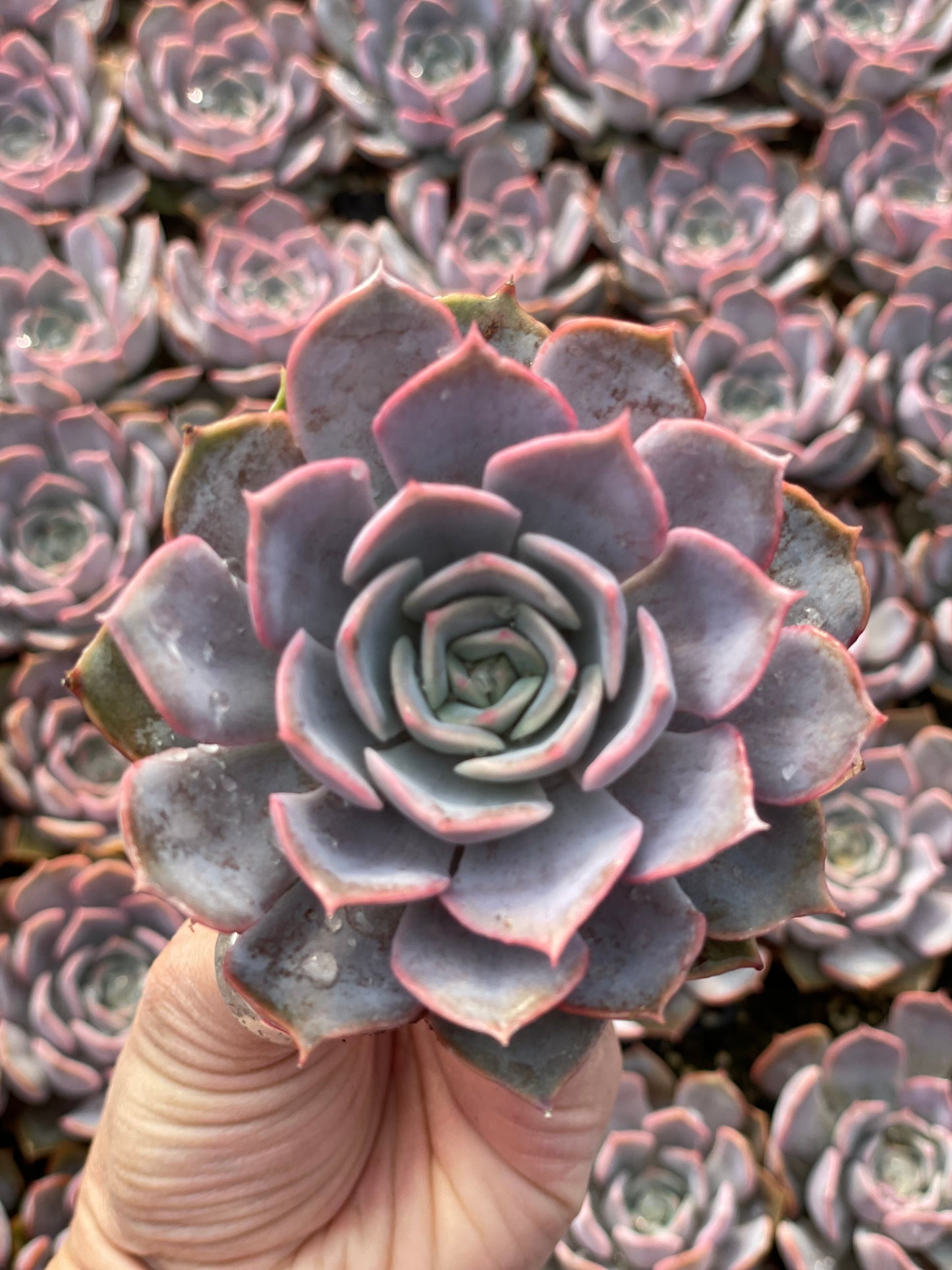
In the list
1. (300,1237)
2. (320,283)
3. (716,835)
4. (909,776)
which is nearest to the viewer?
(716,835)

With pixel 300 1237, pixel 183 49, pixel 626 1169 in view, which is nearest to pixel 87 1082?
pixel 300 1237

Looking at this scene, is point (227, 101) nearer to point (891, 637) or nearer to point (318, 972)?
point (891, 637)

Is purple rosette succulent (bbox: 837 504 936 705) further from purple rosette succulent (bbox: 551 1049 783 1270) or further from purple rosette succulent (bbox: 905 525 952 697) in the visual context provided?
purple rosette succulent (bbox: 551 1049 783 1270)

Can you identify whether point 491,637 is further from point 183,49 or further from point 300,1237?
point 183,49

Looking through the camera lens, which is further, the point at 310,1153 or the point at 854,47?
the point at 854,47

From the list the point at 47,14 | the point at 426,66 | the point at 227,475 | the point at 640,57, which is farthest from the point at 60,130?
the point at 227,475

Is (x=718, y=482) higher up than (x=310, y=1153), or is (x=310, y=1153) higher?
(x=718, y=482)
